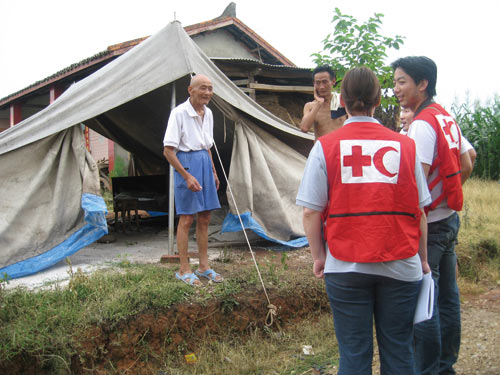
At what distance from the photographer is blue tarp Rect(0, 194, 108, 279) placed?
13.2 ft

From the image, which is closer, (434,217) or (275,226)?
(434,217)

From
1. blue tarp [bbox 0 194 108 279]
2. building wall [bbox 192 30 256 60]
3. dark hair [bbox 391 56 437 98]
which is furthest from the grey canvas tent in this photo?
building wall [bbox 192 30 256 60]

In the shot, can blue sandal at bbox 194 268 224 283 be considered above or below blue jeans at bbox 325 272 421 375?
below

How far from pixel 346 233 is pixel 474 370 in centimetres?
184

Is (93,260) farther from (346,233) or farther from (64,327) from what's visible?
(346,233)

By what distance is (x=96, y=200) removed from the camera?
4340 millimetres

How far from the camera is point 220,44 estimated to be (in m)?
12.4

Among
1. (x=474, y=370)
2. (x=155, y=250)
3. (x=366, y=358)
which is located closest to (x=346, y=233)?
(x=366, y=358)

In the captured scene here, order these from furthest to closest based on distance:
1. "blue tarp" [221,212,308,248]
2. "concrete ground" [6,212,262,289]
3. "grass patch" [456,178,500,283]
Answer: "grass patch" [456,178,500,283], "blue tarp" [221,212,308,248], "concrete ground" [6,212,262,289]

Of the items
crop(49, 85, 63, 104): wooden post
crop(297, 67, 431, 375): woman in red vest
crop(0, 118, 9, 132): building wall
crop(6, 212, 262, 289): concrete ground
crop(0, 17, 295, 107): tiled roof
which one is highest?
crop(0, 17, 295, 107): tiled roof

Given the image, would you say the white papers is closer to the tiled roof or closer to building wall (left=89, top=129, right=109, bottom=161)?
the tiled roof

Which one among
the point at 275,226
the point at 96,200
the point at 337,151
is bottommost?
the point at 275,226

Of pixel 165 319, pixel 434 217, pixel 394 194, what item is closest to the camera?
pixel 394 194

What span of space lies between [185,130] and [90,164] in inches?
60.6
